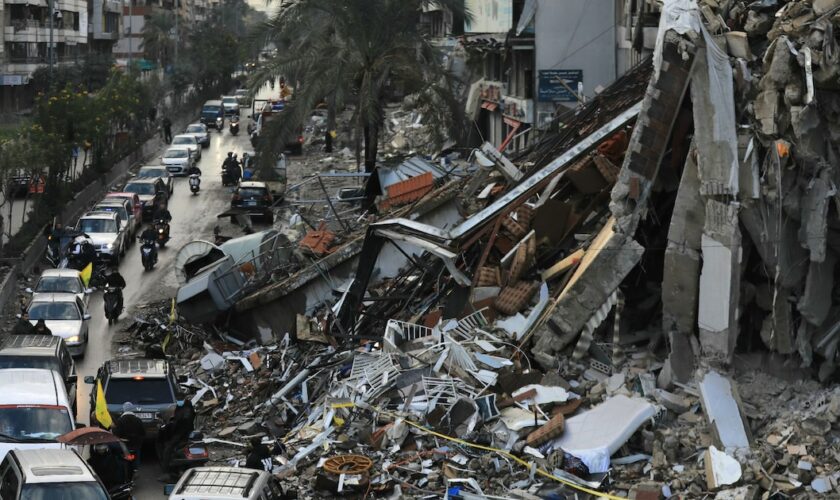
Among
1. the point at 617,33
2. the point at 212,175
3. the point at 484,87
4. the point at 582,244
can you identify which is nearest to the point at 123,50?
the point at 212,175

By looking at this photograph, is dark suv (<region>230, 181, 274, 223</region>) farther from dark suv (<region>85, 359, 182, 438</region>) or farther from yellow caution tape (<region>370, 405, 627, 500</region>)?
yellow caution tape (<region>370, 405, 627, 500</region>)

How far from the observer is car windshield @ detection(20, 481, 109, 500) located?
13.6m

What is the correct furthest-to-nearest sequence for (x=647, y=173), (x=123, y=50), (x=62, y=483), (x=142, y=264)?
1. (x=123, y=50)
2. (x=142, y=264)
3. (x=647, y=173)
4. (x=62, y=483)

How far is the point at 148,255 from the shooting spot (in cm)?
3466

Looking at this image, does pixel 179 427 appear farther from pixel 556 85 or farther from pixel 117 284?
pixel 556 85

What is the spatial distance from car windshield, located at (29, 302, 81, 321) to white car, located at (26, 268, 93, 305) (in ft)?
6.42

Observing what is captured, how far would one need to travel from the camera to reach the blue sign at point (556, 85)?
38.9 m

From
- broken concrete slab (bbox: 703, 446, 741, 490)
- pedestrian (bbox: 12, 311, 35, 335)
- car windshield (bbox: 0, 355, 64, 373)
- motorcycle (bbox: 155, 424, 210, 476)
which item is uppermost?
car windshield (bbox: 0, 355, 64, 373)

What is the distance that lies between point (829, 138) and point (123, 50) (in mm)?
100733

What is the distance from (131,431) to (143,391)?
1096mm

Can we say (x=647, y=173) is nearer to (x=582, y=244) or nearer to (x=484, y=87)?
(x=582, y=244)

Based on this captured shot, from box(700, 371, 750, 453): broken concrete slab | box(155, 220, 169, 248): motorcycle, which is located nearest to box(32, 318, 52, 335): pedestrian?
box(700, 371, 750, 453): broken concrete slab

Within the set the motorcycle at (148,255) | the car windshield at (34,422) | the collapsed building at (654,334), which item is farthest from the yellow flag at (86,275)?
the car windshield at (34,422)

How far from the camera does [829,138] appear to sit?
17391mm
